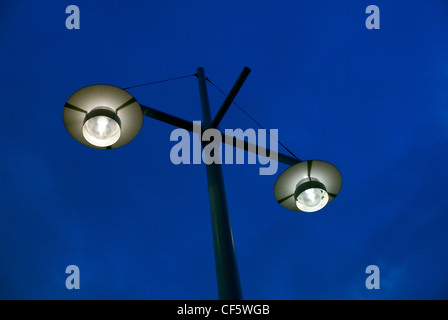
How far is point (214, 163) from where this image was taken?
3.58m

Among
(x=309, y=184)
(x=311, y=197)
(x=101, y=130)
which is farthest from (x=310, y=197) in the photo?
(x=101, y=130)

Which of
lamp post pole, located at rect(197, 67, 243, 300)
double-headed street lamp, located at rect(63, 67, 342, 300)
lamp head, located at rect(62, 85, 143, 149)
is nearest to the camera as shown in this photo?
lamp post pole, located at rect(197, 67, 243, 300)

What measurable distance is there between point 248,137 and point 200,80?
1.25 meters

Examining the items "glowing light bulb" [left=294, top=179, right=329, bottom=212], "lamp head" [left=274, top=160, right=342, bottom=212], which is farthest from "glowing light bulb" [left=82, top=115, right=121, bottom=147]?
"glowing light bulb" [left=294, top=179, right=329, bottom=212]

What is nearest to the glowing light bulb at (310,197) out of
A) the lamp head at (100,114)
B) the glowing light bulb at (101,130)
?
the lamp head at (100,114)

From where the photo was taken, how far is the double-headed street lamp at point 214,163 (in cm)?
293

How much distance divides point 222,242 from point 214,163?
1.01m

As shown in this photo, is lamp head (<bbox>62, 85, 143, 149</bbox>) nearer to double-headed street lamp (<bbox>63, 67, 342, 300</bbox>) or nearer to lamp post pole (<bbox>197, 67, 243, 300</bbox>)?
double-headed street lamp (<bbox>63, 67, 342, 300</bbox>)

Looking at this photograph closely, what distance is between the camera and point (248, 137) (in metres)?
4.29

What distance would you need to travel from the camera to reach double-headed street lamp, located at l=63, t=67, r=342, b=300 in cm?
293

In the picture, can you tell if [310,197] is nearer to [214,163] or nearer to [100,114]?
[214,163]

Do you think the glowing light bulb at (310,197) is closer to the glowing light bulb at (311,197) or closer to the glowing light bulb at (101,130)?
the glowing light bulb at (311,197)
